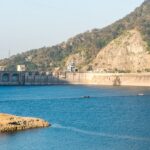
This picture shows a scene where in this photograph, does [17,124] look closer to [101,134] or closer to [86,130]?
[86,130]

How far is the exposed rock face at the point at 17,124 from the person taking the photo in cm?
9131

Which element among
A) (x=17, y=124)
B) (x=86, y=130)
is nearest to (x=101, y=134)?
(x=86, y=130)

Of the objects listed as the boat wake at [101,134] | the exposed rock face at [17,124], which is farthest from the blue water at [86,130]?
the exposed rock face at [17,124]

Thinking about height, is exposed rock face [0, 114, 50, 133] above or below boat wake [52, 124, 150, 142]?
above

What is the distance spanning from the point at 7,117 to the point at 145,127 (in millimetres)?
20232

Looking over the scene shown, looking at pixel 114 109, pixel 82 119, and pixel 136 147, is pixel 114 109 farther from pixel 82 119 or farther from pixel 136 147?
pixel 136 147

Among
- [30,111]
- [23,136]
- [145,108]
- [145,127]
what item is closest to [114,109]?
[145,108]

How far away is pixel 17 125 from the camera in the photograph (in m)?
93.4

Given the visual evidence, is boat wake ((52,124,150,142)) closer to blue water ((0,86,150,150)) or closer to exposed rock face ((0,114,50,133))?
blue water ((0,86,150,150))

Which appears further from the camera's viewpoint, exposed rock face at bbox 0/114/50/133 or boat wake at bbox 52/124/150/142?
exposed rock face at bbox 0/114/50/133

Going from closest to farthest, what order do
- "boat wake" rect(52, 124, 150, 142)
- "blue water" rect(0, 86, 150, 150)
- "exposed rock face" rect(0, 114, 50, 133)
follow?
1. "blue water" rect(0, 86, 150, 150)
2. "boat wake" rect(52, 124, 150, 142)
3. "exposed rock face" rect(0, 114, 50, 133)

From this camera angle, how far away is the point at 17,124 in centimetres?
9419

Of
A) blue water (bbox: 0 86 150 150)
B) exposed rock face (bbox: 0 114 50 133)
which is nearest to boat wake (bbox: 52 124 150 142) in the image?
blue water (bbox: 0 86 150 150)

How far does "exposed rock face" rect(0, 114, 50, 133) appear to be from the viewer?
91.3m
